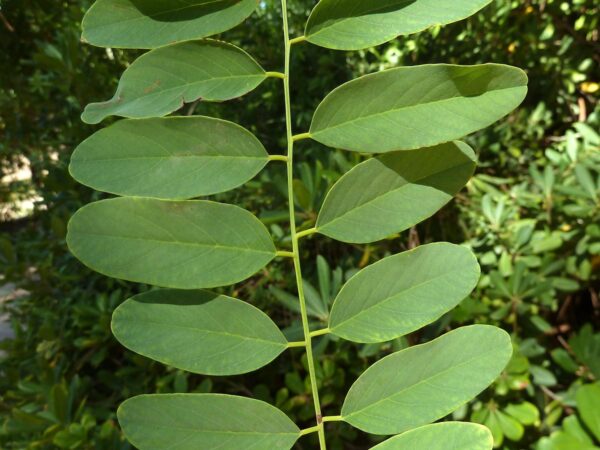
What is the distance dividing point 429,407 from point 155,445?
9.2 inches

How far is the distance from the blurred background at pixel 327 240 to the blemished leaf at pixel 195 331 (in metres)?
0.72

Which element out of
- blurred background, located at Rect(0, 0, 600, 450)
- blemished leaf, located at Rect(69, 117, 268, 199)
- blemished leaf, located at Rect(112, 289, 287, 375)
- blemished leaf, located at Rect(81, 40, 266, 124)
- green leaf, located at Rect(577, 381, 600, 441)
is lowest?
green leaf, located at Rect(577, 381, 600, 441)

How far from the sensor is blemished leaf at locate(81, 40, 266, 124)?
48 centimetres

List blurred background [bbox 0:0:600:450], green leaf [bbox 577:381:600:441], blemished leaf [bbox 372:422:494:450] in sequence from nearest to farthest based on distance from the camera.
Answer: blemished leaf [bbox 372:422:494:450], green leaf [bbox 577:381:600:441], blurred background [bbox 0:0:600:450]

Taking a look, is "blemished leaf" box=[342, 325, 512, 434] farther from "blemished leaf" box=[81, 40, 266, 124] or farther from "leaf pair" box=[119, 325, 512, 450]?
"blemished leaf" box=[81, 40, 266, 124]

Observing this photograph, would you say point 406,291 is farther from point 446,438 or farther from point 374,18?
point 374,18

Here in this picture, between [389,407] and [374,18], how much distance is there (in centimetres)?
34

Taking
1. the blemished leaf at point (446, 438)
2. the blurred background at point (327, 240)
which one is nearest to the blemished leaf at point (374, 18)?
the blemished leaf at point (446, 438)

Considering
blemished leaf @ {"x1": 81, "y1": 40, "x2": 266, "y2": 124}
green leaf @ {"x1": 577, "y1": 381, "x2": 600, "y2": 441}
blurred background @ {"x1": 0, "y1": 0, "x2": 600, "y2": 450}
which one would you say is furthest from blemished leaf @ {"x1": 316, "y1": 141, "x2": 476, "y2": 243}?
green leaf @ {"x1": 577, "y1": 381, "x2": 600, "y2": 441}

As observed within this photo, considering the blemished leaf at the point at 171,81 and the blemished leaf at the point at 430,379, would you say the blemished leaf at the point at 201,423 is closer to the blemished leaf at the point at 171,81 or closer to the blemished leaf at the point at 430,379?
the blemished leaf at the point at 430,379

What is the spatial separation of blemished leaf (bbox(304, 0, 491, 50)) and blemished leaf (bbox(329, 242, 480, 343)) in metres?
0.19

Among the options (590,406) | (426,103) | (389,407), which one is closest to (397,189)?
(426,103)

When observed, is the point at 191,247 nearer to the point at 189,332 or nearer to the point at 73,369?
the point at 189,332

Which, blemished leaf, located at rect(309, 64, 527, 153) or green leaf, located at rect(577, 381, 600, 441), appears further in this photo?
green leaf, located at rect(577, 381, 600, 441)
